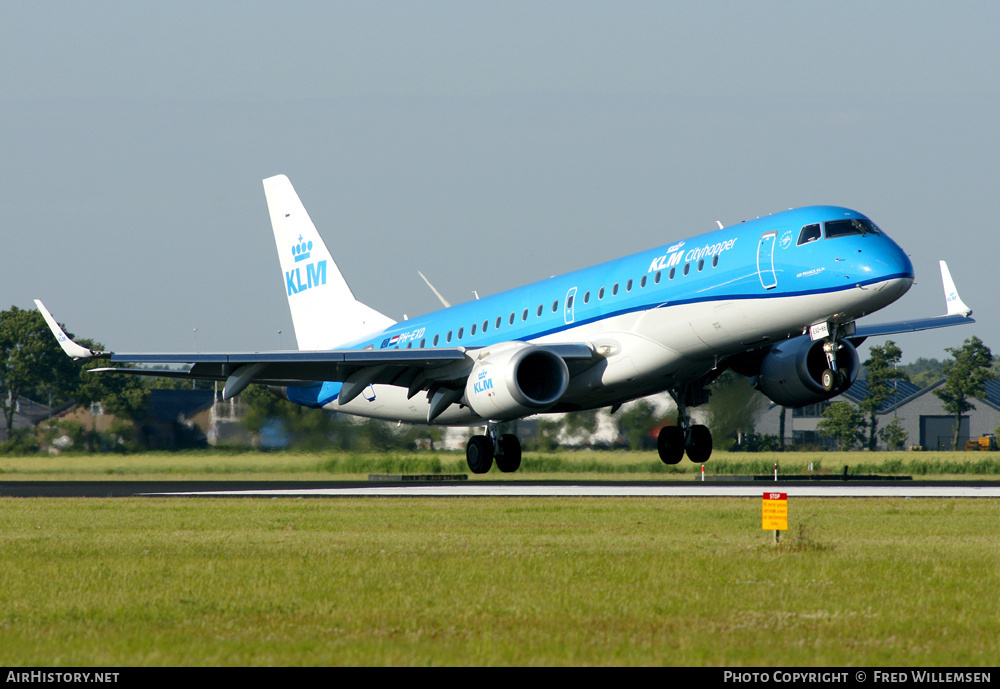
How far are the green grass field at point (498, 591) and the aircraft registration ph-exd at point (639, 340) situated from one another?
19.5 ft

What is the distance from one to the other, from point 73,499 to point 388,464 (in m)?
13.4

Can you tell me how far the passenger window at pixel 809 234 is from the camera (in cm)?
2419

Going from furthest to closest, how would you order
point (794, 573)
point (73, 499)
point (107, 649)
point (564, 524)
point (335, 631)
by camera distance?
1. point (73, 499)
2. point (564, 524)
3. point (794, 573)
4. point (335, 631)
5. point (107, 649)

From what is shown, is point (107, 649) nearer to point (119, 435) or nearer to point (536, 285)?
point (536, 285)

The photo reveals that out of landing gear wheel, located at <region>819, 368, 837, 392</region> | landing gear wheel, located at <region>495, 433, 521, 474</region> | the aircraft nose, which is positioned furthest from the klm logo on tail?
the aircraft nose

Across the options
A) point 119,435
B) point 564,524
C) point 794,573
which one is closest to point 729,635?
point 794,573

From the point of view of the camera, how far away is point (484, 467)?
3144 cm

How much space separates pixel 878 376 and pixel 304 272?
54.9 m

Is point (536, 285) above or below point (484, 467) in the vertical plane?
above

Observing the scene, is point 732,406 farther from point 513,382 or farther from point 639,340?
point 513,382

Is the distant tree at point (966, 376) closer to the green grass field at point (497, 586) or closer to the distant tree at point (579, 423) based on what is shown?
the distant tree at point (579, 423)

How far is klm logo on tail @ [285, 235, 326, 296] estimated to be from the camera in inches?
1580

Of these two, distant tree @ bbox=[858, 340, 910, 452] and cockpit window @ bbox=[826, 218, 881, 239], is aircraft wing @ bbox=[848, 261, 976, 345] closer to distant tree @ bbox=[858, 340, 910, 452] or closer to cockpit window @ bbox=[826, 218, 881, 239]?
cockpit window @ bbox=[826, 218, 881, 239]

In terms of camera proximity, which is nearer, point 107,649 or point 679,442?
point 107,649
